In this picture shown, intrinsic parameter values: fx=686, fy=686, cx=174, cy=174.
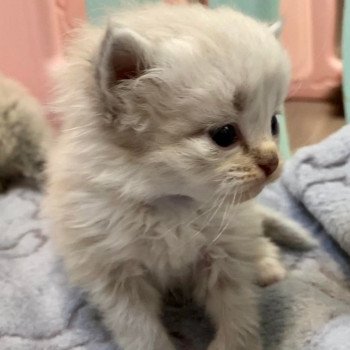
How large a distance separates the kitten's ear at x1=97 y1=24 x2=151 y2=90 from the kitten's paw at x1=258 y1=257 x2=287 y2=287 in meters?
0.40

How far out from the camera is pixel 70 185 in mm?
887

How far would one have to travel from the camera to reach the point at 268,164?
2.57 feet

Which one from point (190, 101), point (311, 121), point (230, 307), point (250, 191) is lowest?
point (311, 121)

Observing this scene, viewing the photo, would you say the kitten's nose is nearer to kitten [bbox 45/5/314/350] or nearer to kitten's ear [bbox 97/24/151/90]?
kitten [bbox 45/5/314/350]

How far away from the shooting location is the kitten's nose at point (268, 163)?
0.78 m

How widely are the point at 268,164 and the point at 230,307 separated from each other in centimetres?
24

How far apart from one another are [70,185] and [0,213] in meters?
0.40

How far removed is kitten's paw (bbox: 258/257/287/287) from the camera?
105 centimetres

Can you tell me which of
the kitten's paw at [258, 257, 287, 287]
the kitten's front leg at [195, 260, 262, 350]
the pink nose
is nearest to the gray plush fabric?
the kitten's paw at [258, 257, 287, 287]

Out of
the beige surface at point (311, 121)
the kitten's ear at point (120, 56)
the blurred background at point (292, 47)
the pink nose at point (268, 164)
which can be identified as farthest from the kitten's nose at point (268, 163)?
the beige surface at point (311, 121)

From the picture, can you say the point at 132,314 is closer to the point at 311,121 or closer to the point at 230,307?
the point at 230,307

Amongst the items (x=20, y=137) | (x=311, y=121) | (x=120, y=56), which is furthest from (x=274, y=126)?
(x=311, y=121)

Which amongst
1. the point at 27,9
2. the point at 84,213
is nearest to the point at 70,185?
the point at 84,213

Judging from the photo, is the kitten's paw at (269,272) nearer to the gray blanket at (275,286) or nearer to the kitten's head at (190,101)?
the gray blanket at (275,286)
